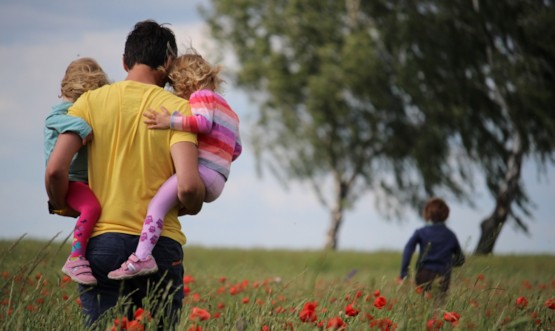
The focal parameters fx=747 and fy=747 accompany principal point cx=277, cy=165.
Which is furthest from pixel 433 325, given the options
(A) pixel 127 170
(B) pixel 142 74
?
(B) pixel 142 74

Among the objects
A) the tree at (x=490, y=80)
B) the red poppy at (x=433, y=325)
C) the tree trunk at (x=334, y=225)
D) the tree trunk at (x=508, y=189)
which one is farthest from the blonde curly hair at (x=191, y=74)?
the tree trunk at (x=334, y=225)

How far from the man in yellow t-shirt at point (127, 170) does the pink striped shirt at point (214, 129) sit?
0.09 metres

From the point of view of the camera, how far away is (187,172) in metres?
3.55

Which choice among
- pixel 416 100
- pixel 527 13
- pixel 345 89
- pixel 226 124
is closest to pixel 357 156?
pixel 345 89

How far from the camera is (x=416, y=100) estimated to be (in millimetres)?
20906

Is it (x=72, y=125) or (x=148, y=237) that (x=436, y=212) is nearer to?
(x=148, y=237)

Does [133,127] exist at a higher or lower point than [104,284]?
higher

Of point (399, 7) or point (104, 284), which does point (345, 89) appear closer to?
point (399, 7)

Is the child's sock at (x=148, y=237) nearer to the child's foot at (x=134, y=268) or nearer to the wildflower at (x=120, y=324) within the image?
the child's foot at (x=134, y=268)

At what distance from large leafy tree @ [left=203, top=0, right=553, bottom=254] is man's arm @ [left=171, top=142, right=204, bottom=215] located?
51.6 feet

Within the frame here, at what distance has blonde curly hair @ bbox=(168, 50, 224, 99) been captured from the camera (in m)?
3.91

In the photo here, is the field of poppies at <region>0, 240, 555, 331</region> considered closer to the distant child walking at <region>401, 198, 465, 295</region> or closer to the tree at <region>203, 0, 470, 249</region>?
the distant child walking at <region>401, 198, 465, 295</region>

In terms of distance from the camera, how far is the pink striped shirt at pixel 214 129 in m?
3.78

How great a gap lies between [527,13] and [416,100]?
409 centimetres
